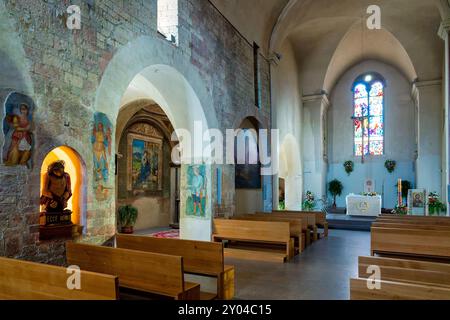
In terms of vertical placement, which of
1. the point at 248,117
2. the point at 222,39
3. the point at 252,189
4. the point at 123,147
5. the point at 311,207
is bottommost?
the point at 311,207

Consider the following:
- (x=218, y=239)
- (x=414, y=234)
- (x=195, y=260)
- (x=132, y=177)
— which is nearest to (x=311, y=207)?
(x=132, y=177)

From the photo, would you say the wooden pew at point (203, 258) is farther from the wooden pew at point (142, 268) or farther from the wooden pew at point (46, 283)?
the wooden pew at point (46, 283)

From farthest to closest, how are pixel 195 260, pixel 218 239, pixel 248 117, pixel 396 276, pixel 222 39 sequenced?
pixel 248 117 → pixel 222 39 → pixel 218 239 → pixel 195 260 → pixel 396 276

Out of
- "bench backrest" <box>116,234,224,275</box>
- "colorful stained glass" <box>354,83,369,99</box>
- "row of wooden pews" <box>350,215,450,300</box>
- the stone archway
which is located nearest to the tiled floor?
"bench backrest" <box>116,234,224,275</box>

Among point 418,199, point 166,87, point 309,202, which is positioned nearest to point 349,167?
point 309,202

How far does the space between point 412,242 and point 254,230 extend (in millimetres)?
2784

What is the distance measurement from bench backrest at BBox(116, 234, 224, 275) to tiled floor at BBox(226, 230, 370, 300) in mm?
559

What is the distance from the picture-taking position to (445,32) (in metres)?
10.0

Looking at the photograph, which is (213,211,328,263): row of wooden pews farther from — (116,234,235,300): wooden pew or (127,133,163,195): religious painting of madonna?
(127,133,163,195): religious painting of madonna

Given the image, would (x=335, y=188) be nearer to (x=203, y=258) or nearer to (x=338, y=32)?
(x=338, y=32)

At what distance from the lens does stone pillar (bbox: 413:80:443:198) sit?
45.5 feet

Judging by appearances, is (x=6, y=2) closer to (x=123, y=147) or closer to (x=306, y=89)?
(x=123, y=147)

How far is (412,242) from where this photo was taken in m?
5.70

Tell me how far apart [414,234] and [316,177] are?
474 inches
